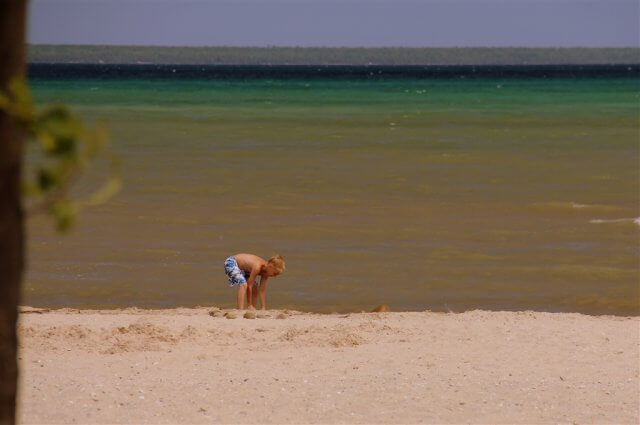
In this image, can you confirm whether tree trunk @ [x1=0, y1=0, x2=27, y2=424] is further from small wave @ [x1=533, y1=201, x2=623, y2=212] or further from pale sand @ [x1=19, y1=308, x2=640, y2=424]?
small wave @ [x1=533, y1=201, x2=623, y2=212]

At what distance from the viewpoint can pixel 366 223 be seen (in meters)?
16.0

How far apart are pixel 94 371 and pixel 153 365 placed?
0.41 metres

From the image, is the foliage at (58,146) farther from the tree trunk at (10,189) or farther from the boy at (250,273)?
the boy at (250,273)

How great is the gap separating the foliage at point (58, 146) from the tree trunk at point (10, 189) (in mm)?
89

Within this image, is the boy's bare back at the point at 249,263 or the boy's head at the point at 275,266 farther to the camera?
the boy's bare back at the point at 249,263

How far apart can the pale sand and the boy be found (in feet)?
2.58

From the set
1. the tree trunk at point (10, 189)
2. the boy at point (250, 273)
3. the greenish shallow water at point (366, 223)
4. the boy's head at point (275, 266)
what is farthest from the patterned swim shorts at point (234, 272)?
the tree trunk at point (10, 189)

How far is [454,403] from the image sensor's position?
677 centimetres

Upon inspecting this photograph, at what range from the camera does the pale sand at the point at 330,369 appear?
6.58 m

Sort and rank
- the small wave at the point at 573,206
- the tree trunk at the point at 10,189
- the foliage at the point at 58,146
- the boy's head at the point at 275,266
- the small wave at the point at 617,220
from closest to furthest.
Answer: the foliage at the point at 58,146 → the tree trunk at the point at 10,189 → the boy's head at the point at 275,266 → the small wave at the point at 617,220 → the small wave at the point at 573,206

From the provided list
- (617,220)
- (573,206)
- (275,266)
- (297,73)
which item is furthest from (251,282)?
(297,73)

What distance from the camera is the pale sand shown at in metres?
6.58

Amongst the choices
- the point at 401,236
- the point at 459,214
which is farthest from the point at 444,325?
the point at 459,214

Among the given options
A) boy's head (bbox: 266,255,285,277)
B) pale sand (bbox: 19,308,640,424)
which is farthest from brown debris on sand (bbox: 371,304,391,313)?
boy's head (bbox: 266,255,285,277)
